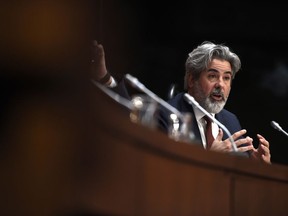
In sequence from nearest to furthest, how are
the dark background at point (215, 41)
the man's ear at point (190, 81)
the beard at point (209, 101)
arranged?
the beard at point (209, 101)
the man's ear at point (190, 81)
the dark background at point (215, 41)

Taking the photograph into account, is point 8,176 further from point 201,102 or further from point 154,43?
point 154,43

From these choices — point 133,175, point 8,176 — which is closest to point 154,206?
point 133,175

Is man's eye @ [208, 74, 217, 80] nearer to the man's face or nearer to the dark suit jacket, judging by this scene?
the man's face

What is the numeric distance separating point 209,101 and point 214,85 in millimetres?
82

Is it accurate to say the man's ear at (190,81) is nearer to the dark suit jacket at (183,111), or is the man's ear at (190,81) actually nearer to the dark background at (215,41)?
the dark suit jacket at (183,111)

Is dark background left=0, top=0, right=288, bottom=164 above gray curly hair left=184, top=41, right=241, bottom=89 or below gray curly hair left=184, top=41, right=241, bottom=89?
above

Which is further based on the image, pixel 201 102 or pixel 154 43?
pixel 154 43

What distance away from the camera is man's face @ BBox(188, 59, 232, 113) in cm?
456

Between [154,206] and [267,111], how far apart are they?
356 cm

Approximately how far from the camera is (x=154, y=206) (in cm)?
251

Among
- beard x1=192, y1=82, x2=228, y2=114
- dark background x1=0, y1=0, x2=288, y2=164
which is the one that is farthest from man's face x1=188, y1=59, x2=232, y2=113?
dark background x1=0, y1=0, x2=288, y2=164

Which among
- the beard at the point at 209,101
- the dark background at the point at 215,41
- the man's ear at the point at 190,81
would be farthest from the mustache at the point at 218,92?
the dark background at the point at 215,41

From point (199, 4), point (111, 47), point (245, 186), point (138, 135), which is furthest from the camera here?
point (199, 4)

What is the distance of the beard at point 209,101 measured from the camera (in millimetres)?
4527
